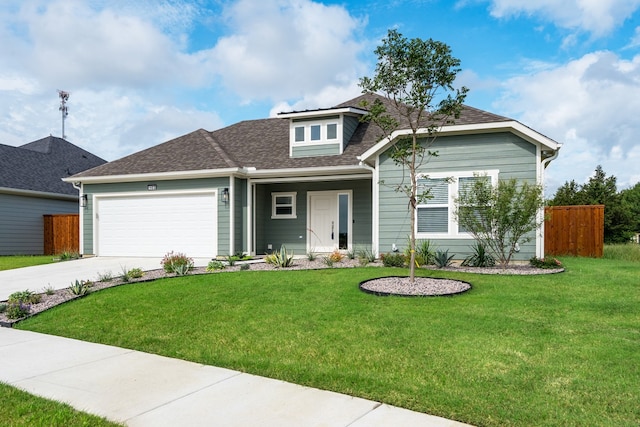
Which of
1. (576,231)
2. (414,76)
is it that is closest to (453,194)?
(414,76)

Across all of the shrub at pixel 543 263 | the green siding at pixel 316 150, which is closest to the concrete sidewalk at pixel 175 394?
the shrub at pixel 543 263

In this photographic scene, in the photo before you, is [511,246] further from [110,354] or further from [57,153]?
[57,153]

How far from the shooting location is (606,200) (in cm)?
2383

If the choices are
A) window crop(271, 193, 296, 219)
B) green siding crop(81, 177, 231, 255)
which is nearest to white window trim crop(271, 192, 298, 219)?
window crop(271, 193, 296, 219)

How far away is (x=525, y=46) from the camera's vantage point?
42.0ft

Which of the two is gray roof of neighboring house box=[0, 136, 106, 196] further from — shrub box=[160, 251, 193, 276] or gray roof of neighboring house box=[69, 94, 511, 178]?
shrub box=[160, 251, 193, 276]

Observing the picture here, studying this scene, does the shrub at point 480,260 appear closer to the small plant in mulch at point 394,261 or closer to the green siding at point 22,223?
the small plant in mulch at point 394,261

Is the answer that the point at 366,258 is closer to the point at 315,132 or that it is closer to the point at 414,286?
the point at 414,286

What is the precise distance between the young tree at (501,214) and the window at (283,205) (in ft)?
21.8

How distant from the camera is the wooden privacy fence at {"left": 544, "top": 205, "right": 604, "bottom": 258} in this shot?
13.7 m

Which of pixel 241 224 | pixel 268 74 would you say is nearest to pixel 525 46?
pixel 268 74

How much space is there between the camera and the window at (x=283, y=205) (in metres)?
15.8

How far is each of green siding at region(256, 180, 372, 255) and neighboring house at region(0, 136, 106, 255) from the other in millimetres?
11117

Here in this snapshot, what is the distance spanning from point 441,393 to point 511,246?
788cm
